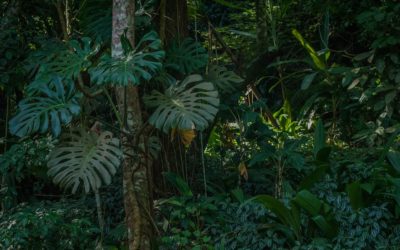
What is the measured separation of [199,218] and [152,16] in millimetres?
1483

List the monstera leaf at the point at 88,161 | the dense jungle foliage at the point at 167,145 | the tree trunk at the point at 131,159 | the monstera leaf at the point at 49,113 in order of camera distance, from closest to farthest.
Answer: the monstera leaf at the point at 49,113 < the monstera leaf at the point at 88,161 < the dense jungle foliage at the point at 167,145 < the tree trunk at the point at 131,159

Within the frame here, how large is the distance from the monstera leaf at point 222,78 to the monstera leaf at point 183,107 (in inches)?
19.6

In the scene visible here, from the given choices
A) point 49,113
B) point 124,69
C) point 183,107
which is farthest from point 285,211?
point 49,113

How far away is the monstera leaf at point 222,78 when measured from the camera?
468cm

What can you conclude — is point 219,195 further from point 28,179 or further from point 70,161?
point 28,179

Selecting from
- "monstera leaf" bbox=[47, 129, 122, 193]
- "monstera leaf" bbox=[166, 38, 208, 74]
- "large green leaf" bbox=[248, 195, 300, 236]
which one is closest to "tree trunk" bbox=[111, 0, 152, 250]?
"monstera leaf" bbox=[47, 129, 122, 193]

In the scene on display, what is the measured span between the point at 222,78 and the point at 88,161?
1278mm

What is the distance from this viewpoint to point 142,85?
15.5 ft

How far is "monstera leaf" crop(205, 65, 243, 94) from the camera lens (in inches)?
184

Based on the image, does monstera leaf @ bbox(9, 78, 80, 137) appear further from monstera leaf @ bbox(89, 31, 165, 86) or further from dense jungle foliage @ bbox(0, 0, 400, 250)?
monstera leaf @ bbox(89, 31, 165, 86)

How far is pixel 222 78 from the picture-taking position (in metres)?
4.71

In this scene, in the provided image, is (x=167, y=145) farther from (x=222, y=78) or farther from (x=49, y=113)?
(x=49, y=113)

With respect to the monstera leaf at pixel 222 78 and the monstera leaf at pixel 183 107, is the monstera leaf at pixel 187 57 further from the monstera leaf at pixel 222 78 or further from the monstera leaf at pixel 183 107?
the monstera leaf at pixel 183 107

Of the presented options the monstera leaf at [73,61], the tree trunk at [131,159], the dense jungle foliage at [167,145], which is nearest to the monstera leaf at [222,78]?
the dense jungle foliage at [167,145]
